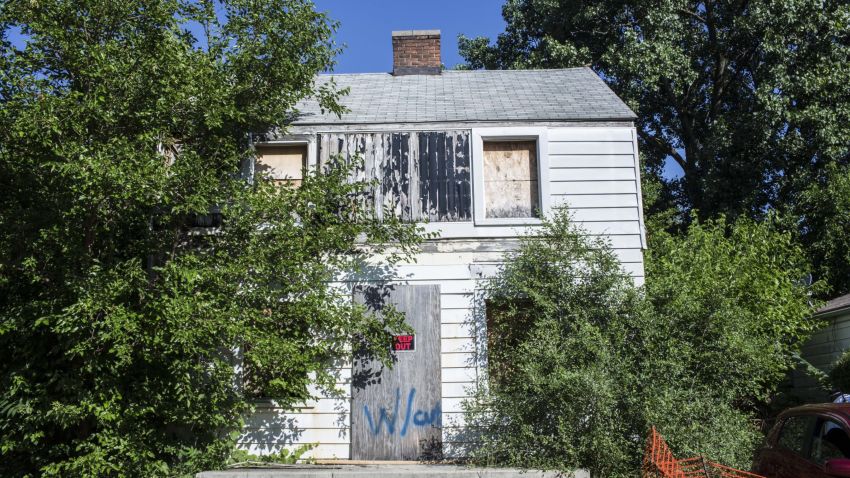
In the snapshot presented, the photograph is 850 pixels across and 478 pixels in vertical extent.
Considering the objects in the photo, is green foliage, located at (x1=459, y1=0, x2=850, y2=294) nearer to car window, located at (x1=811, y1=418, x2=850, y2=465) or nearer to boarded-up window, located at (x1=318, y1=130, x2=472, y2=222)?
boarded-up window, located at (x1=318, y1=130, x2=472, y2=222)

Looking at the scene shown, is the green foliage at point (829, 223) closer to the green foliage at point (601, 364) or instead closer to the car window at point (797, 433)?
the green foliage at point (601, 364)

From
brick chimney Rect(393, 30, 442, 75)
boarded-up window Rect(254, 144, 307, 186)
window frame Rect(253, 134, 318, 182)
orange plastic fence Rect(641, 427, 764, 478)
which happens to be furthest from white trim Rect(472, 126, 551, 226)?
orange plastic fence Rect(641, 427, 764, 478)

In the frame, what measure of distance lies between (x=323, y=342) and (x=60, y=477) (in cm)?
368

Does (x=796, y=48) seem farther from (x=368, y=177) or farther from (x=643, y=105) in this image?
(x=368, y=177)

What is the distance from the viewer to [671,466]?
8.27 m

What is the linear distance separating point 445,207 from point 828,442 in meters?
6.05

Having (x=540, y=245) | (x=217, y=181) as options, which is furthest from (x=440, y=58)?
(x=217, y=181)

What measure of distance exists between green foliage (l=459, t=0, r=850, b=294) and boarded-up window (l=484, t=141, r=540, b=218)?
973 cm

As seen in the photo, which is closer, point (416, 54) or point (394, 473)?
point (394, 473)

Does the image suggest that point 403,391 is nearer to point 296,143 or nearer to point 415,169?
point 415,169

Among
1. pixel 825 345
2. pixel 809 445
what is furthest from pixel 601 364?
pixel 825 345

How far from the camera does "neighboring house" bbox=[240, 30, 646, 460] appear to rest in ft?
33.3

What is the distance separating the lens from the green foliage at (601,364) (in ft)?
28.9

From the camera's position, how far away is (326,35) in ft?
34.8
